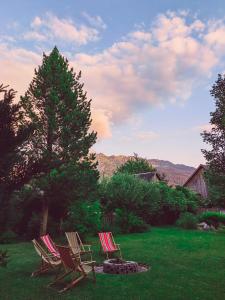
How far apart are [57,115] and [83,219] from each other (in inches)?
281

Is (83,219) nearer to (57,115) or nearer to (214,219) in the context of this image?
(57,115)


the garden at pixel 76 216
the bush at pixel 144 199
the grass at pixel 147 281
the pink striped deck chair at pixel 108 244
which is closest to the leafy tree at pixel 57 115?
the garden at pixel 76 216

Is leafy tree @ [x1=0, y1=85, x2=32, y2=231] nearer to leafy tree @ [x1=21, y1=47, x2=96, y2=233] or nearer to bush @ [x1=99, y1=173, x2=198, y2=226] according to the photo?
leafy tree @ [x1=21, y1=47, x2=96, y2=233]

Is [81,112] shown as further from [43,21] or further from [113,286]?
[113,286]

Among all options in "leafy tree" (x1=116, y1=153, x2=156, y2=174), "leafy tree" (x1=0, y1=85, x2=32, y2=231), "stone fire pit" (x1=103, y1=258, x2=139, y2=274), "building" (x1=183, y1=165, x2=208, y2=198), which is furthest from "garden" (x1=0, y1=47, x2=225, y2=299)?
"leafy tree" (x1=116, y1=153, x2=156, y2=174)

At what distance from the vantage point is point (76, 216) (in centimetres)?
2005

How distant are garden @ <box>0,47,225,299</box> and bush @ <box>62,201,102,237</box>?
0.21 feet

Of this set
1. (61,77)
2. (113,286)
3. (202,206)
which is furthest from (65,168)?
(202,206)

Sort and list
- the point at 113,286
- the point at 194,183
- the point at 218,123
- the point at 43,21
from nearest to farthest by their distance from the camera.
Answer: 1. the point at 113,286
2. the point at 43,21
3. the point at 218,123
4. the point at 194,183

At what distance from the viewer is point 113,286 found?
8594mm

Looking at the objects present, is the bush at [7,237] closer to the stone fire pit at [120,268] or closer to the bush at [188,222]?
the stone fire pit at [120,268]

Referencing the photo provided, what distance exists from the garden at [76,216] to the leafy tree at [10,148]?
0.02m

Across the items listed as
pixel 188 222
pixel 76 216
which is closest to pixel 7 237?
pixel 76 216

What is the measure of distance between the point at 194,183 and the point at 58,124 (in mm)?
30695
